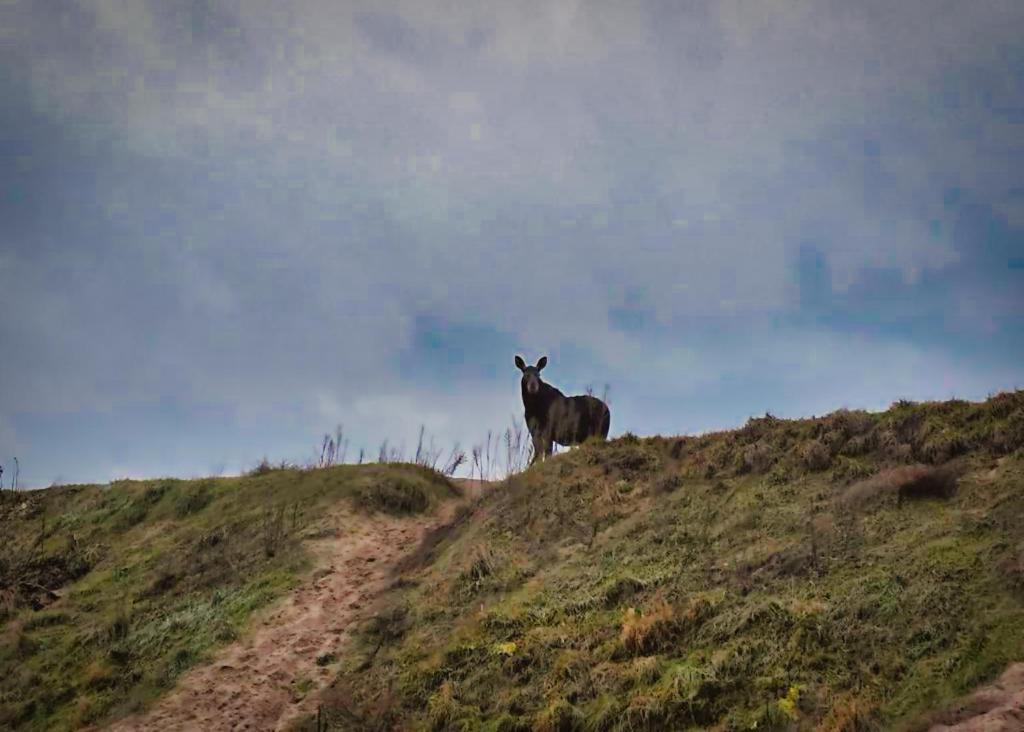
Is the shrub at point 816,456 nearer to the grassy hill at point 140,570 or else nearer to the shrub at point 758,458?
the shrub at point 758,458

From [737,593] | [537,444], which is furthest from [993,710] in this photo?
[537,444]

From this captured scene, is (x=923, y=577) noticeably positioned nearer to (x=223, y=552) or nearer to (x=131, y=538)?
(x=223, y=552)

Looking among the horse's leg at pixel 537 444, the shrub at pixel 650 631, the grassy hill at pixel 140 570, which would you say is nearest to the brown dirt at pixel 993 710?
the shrub at pixel 650 631

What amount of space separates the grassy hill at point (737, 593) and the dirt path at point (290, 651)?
2.60 ft

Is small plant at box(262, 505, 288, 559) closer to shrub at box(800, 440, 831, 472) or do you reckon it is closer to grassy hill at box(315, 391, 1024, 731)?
grassy hill at box(315, 391, 1024, 731)

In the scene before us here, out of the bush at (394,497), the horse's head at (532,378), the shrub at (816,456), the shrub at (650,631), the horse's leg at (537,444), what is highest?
the horse's head at (532,378)

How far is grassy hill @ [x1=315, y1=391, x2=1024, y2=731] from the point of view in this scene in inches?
351

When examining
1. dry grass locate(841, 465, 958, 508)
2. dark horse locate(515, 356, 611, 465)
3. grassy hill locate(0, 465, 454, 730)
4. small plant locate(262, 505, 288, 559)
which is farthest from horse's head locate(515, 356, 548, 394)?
dry grass locate(841, 465, 958, 508)

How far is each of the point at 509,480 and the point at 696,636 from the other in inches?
378

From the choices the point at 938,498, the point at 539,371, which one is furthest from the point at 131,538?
the point at 938,498

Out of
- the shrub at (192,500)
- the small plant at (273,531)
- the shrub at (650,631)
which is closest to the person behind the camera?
the shrub at (650,631)

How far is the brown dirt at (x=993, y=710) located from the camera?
709 cm

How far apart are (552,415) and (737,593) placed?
11.7 metres

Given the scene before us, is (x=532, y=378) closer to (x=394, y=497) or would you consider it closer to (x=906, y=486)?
(x=394, y=497)
